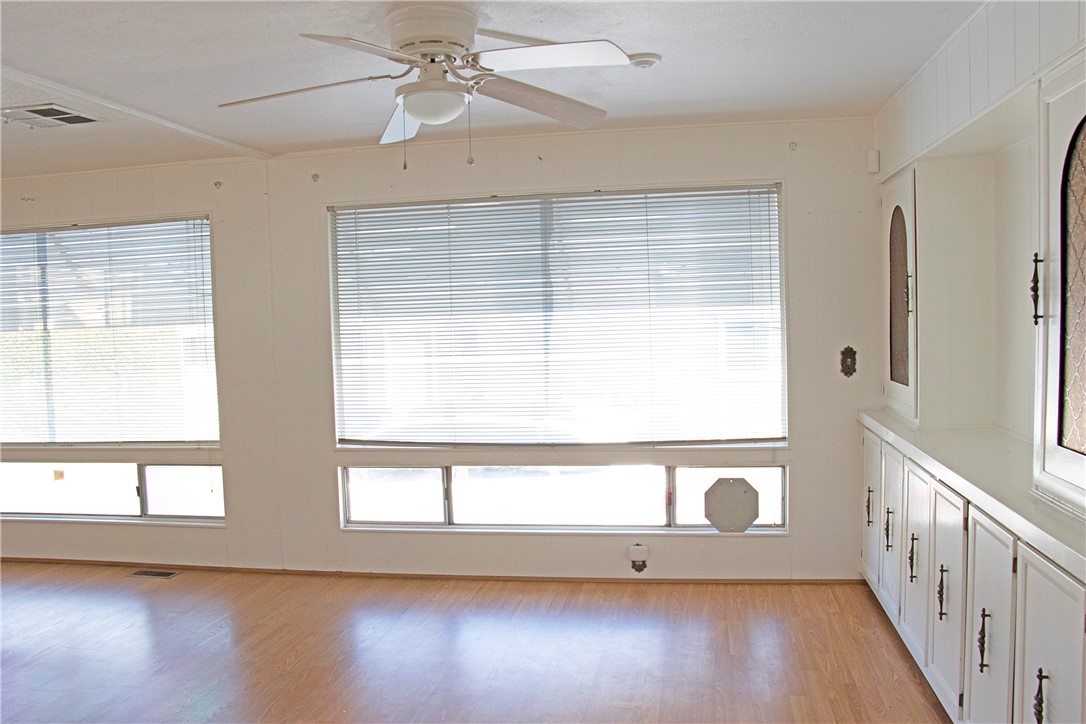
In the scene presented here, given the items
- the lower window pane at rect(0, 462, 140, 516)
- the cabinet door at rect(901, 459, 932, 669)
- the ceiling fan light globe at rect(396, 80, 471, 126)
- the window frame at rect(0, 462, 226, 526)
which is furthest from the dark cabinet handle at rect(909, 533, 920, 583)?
the lower window pane at rect(0, 462, 140, 516)

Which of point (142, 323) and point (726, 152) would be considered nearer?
point (726, 152)

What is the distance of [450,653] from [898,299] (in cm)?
284

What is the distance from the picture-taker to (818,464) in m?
4.51

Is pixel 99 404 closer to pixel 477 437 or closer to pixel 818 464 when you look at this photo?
pixel 477 437

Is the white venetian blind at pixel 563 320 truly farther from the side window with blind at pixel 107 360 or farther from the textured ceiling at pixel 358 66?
the side window with blind at pixel 107 360

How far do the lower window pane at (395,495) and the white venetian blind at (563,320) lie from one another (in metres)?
0.23

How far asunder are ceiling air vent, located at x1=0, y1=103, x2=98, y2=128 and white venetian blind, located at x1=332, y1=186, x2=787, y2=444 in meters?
1.45

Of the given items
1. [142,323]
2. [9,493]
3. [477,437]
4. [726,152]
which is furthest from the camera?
[9,493]

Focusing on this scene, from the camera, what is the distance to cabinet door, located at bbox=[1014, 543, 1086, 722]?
1.90 metres

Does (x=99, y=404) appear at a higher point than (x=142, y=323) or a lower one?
lower

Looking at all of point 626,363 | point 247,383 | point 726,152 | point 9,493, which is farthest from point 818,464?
point 9,493

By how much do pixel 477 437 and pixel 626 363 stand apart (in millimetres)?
996

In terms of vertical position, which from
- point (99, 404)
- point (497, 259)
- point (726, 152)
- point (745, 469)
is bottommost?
point (745, 469)

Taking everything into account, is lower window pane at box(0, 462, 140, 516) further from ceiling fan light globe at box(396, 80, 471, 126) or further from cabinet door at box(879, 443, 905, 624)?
cabinet door at box(879, 443, 905, 624)
